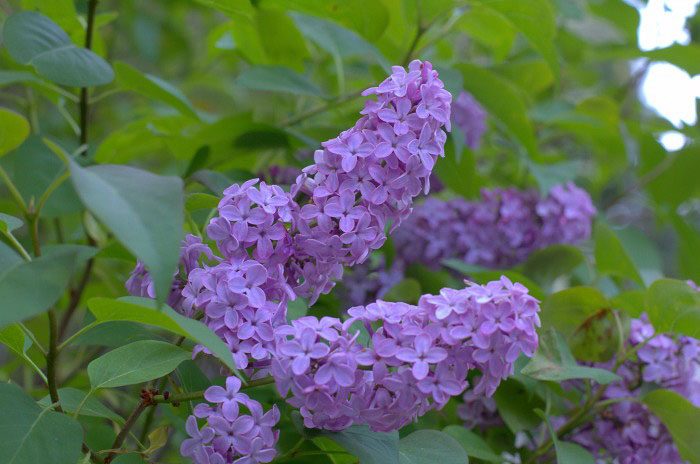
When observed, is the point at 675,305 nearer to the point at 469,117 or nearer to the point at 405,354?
the point at 405,354

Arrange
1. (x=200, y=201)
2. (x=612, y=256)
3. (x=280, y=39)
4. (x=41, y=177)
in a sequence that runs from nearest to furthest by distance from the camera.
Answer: (x=200, y=201) → (x=41, y=177) → (x=612, y=256) → (x=280, y=39)

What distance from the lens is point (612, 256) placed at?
107cm

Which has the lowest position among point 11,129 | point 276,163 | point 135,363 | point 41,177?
point 276,163

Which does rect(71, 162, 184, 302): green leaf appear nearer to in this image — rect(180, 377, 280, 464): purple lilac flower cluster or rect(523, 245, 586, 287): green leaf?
rect(180, 377, 280, 464): purple lilac flower cluster

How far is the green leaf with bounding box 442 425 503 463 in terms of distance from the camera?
80cm

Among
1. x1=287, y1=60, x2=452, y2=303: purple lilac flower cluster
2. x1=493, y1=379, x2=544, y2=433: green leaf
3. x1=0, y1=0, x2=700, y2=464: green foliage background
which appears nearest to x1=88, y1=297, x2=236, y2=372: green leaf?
x1=0, y1=0, x2=700, y2=464: green foliage background

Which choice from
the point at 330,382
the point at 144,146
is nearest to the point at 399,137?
the point at 330,382

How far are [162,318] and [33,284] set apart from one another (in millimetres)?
80

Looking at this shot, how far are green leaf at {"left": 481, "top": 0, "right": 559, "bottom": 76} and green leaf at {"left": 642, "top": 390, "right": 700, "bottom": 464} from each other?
0.42 m

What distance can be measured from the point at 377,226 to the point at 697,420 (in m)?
0.39

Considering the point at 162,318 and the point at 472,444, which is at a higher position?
the point at 162,318

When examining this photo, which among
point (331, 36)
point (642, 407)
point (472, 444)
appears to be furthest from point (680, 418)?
point (331, 36)

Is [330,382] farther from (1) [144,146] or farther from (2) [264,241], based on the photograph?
(1) [144,146]

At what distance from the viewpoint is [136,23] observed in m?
1.85
